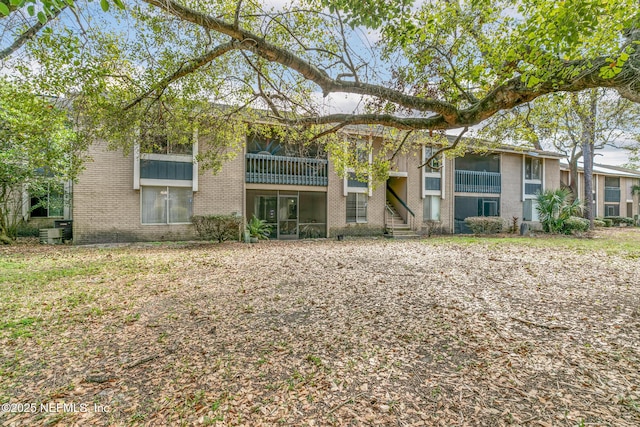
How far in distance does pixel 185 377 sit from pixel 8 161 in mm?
12939

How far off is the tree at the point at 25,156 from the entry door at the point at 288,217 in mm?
8532

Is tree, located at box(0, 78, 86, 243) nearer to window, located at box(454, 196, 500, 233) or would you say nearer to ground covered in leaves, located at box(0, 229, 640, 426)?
ground covered in leaves, located at box(0, 229, 640, 426)

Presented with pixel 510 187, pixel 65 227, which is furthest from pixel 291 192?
→ pixel 510 187

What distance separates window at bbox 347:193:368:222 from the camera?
1717cm

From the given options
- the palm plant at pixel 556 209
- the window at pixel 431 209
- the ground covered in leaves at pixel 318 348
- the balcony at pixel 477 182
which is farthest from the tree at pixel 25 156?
the palm plant at pixel 556 209

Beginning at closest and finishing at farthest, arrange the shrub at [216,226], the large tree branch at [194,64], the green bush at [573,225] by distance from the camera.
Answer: the large tree branch at [194,64]
the shrub at [216,226]
the green bush at [573,225]

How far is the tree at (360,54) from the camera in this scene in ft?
15.1

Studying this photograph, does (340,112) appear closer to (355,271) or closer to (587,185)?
(355,271)

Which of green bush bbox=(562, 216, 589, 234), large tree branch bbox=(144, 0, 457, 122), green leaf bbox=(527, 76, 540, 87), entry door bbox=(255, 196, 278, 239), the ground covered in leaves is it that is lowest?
the ground covered in leaves

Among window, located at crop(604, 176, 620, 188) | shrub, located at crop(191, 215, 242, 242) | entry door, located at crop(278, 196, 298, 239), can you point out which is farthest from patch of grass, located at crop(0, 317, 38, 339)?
window, located at crop(604, 176, 620, 188)

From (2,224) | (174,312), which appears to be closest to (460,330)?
(174,312)

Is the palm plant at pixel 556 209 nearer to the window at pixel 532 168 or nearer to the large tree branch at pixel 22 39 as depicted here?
the window at pixel 532 168

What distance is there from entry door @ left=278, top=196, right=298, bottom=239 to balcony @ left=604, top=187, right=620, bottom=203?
114ft

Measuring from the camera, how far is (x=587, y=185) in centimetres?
2292
